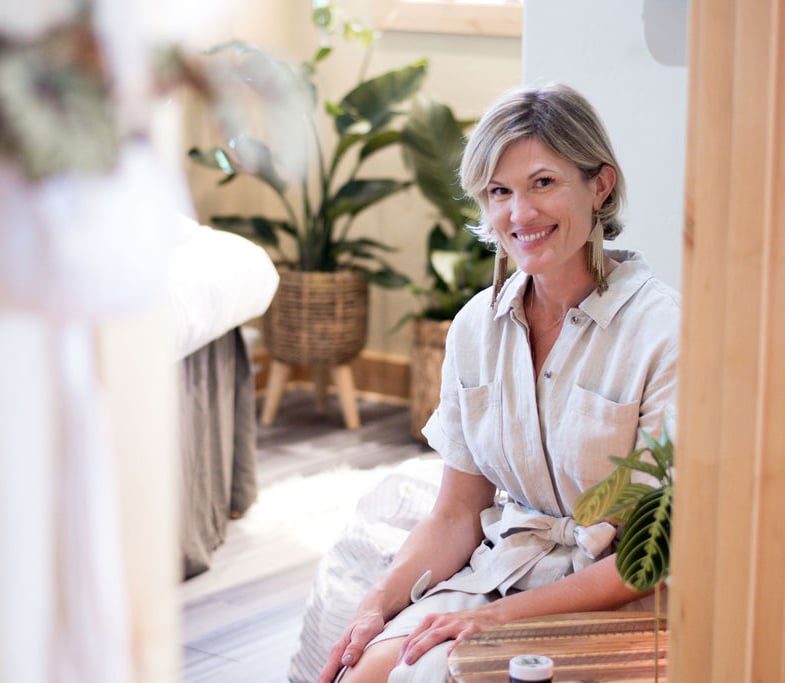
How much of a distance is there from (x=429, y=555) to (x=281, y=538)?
143cm

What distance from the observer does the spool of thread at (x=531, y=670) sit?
1.33 metres

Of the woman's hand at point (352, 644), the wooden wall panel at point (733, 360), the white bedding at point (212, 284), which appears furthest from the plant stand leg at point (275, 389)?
the wooden wall panel at point (733, 360)

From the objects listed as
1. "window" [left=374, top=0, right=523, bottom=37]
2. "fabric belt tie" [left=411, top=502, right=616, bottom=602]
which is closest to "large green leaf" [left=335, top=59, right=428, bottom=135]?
"window" [left=374, top=0, right=523, bottom=37]

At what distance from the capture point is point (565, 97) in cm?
189

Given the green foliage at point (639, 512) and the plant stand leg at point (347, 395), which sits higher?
the green foliage at point (639, 512)

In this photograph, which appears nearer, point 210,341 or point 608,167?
point 608,167

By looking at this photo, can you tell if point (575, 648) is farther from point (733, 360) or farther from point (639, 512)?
point (733, 360)

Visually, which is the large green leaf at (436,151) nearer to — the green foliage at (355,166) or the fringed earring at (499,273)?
the green foliage at (355,166)

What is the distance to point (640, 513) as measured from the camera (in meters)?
1.34

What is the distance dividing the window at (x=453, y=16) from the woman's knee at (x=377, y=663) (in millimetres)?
3007

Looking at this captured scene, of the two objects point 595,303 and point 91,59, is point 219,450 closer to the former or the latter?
point 595,303

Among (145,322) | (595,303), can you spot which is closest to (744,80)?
(145,322)

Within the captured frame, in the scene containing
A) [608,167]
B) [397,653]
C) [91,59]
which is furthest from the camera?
[608,167]

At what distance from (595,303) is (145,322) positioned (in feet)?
4.13
